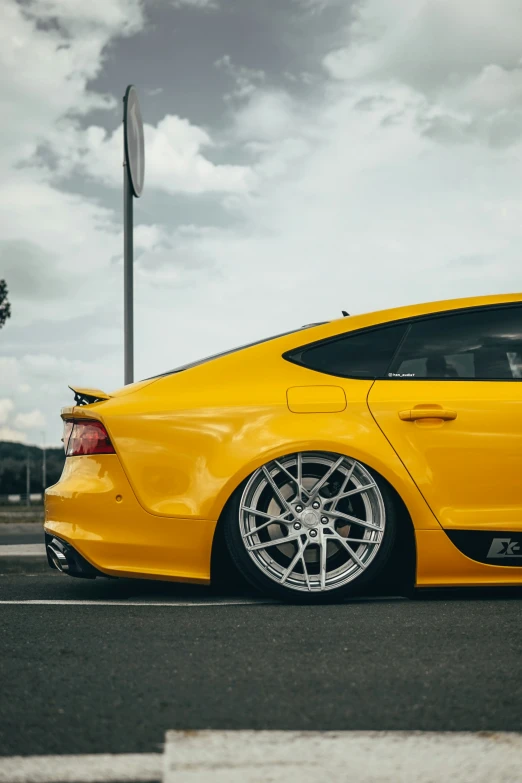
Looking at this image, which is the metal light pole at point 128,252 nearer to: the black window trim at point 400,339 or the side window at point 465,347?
the black window trim at point 400,339

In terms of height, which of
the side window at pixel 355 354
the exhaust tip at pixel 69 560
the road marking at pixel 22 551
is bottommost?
the road marking at pixel 22 551

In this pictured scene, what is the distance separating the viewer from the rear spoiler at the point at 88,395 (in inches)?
183

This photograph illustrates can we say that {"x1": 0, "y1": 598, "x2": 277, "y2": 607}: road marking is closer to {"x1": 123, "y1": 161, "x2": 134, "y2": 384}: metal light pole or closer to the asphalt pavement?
the asphalt pavement

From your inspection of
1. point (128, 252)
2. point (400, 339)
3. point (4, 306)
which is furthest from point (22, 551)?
point (4, 306)

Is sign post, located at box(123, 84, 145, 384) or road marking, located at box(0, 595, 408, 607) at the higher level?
sign post, located at box(123, 84, 145, 384)

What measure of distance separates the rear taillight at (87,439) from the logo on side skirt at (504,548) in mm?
1766

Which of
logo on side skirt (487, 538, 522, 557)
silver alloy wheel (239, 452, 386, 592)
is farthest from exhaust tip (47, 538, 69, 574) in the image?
logo on side skirt (487, 538, 522, 557)

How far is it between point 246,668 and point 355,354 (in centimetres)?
203

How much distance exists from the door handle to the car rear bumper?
1.00 m

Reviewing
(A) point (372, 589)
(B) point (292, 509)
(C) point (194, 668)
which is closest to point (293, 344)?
(B) point (292, 509)

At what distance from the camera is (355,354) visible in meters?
4.69

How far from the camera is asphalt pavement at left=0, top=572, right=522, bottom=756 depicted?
2.41m

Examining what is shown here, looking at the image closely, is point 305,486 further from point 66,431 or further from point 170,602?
point 66,431

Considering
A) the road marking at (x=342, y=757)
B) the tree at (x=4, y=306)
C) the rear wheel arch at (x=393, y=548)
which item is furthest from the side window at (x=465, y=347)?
the tree at (x=4, y=306)
